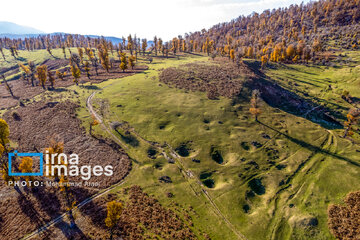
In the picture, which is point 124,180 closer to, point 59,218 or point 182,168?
point 59,218

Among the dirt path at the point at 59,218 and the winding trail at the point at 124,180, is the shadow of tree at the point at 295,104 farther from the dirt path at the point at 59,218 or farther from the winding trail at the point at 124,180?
the dirt path at the point at 59,218

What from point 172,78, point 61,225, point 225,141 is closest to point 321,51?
point 172,78

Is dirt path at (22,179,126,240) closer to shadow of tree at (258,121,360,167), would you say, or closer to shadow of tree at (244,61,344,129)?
shadow of tree at (258,121,360,167)

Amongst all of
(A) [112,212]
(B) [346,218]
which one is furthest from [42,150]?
(B) [346,218]

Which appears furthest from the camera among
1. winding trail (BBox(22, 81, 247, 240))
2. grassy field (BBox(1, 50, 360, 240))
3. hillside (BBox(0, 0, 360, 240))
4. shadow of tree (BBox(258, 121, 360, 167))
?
shadow of tree (BBox(258, 121, 360, 167))

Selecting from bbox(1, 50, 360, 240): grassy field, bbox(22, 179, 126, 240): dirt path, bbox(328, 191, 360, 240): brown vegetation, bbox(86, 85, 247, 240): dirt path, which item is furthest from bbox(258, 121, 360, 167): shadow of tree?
bbox(22, 179, 126, 240): dirt path

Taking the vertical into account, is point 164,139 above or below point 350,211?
above

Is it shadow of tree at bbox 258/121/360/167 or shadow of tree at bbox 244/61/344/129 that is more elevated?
shadow of tree at bbox 244/61/344/129

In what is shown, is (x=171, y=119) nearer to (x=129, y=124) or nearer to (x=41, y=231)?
(x=129, y=124)

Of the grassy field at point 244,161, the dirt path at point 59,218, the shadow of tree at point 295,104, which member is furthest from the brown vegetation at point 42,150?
the shadow of tree at point 295,104
